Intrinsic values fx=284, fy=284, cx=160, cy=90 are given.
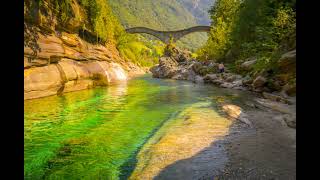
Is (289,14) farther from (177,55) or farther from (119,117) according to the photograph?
(177,55)

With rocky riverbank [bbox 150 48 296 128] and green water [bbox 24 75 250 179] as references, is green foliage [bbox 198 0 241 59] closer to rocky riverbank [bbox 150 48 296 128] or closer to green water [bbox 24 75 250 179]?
rocky riverbank [bbox 150 48 296 128]

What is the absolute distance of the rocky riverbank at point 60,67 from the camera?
21.7 metres

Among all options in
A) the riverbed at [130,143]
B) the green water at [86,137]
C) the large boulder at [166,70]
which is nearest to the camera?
the riverbed at [130,143]

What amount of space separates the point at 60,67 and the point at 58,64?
43 cm

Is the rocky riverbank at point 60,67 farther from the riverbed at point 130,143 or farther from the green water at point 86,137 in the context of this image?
the riverbed at point 130,143

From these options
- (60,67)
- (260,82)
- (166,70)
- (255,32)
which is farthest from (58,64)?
(166,70)

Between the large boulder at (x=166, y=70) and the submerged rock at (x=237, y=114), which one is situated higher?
the large boulder at (x=166, y=70)

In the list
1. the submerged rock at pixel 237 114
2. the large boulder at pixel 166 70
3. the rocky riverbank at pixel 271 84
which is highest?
the large boulder at pixel 166 70

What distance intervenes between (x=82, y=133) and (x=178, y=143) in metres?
4.33

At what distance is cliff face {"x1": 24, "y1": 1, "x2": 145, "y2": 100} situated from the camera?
21844 millimetres

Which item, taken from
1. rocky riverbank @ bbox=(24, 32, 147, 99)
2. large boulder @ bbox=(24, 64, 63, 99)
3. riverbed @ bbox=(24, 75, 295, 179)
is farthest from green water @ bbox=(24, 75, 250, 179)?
rocky riverbank @ bbox=(24, 32, 147, 99)

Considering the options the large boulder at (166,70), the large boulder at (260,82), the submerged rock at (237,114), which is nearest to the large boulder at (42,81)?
the submerged rock at (237,114)
